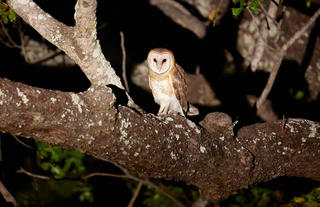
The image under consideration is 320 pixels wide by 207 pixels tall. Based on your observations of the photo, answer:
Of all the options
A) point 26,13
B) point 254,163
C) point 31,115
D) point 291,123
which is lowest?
point 254,163

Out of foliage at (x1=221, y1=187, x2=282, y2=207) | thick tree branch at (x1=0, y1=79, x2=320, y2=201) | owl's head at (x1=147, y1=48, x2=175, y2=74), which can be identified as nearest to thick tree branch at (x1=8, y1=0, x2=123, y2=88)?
thick tree branch at (x1=0, y1=79, x2=320, y2=201)

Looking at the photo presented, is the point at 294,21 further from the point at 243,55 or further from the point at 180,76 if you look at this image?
the point at 180,76

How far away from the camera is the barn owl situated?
3.94m

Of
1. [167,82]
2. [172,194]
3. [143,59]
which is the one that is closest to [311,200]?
[167,82]

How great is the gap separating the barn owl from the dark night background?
1.01m

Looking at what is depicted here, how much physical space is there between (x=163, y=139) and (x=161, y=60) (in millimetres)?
1903

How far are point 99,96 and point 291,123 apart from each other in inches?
73.8

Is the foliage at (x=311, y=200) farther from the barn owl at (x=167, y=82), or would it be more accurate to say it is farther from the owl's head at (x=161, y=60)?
the owl's head at (x=161, y=60)

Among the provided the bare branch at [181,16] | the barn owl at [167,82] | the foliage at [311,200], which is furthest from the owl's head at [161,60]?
the foliage at [311,200]

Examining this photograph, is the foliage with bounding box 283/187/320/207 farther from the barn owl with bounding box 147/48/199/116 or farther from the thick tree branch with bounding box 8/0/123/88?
the thick tree branch with bounding box 8/0/123/88

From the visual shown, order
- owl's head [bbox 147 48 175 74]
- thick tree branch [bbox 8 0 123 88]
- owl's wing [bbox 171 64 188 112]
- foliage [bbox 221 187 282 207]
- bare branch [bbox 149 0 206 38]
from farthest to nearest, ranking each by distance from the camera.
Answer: bare branch [bbox 149 0 206 38] → foliage [bbox 221 187 282 207] → owl's wing [bbox 171 64 188 112] → owl's head [bbox 147 48 175 74] → thick tree branch [bbox 8 0 123 88]

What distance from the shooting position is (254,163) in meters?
2.59

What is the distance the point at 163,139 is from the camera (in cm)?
219

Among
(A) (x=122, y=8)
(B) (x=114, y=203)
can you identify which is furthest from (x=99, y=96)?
(B) (x=114, y=203)
